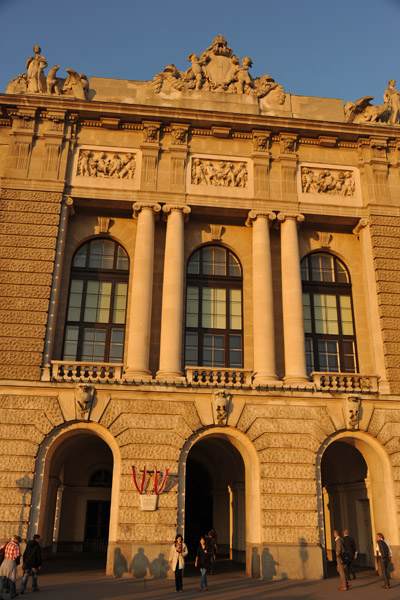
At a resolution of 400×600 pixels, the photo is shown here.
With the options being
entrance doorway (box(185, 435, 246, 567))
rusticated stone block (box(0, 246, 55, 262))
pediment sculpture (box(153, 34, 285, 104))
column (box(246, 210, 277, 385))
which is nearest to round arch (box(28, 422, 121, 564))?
entrance doorway (box(185, 435, 246, 567))

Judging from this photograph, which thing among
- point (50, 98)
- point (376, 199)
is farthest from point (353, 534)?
point (50, 98)

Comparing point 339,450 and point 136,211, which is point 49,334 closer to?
point 136,211

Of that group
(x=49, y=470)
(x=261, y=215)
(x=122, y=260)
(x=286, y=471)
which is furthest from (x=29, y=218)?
(x=286, y=471)

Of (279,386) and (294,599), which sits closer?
(294,599)

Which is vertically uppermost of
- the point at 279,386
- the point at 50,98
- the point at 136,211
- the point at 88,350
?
the point at 50,98

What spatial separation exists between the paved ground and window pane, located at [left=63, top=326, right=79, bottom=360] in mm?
8638

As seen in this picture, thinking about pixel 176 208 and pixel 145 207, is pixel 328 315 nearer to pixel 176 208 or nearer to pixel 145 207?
pixel 176 208

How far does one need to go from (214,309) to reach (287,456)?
7.69 meters

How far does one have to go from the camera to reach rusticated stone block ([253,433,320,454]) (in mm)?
21172

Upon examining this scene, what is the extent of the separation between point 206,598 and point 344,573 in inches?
204

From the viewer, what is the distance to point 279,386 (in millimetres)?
21969

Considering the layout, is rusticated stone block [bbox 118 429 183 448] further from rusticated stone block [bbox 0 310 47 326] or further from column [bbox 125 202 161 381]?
rusticated stone block [bbox 0 310 47 326]

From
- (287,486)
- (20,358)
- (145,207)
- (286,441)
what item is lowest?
(287,486)

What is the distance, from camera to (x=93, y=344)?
24109 millimetres
